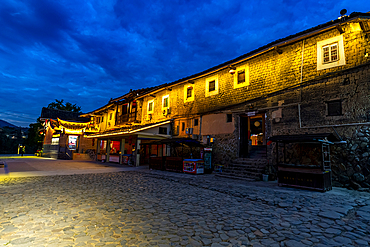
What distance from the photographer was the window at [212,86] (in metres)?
15.7

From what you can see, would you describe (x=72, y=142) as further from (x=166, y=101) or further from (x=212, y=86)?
(x=212, y=86)

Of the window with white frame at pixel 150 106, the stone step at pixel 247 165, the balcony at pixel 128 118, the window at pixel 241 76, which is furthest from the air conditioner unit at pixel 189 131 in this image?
the balcony at pixel 128 118

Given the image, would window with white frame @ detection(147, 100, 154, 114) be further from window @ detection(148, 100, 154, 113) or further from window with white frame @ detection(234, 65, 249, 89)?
window with white frame @ detection(234, 65, 249, 89)

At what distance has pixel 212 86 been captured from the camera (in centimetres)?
1603

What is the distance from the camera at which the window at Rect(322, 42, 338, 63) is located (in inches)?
392

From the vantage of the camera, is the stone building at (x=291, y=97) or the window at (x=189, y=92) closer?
the stone building at (x=291, y=97)

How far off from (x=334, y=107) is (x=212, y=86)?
8373 millimetres

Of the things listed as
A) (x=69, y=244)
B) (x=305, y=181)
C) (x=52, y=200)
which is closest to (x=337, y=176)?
(x=305, y=181)

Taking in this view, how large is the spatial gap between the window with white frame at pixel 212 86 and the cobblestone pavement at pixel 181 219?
9832mm

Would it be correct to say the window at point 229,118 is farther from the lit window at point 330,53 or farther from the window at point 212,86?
the lit window at point 330,53

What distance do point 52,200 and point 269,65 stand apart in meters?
12.8

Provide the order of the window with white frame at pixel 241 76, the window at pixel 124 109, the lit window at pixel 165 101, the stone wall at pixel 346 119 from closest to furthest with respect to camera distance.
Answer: the stone wall at pixel 346 119, the window with white frame at pixel 241 76, the lit window at pixel 165 101, the window at pixel 124 109

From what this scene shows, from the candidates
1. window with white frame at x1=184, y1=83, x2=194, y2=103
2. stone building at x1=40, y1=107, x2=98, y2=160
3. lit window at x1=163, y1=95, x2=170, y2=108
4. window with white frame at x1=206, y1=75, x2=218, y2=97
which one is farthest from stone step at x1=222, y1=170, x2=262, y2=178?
stone building at x1=40, y1=107, x2=98, y2=160

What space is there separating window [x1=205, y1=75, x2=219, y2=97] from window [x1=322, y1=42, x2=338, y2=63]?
7069 millimetres
